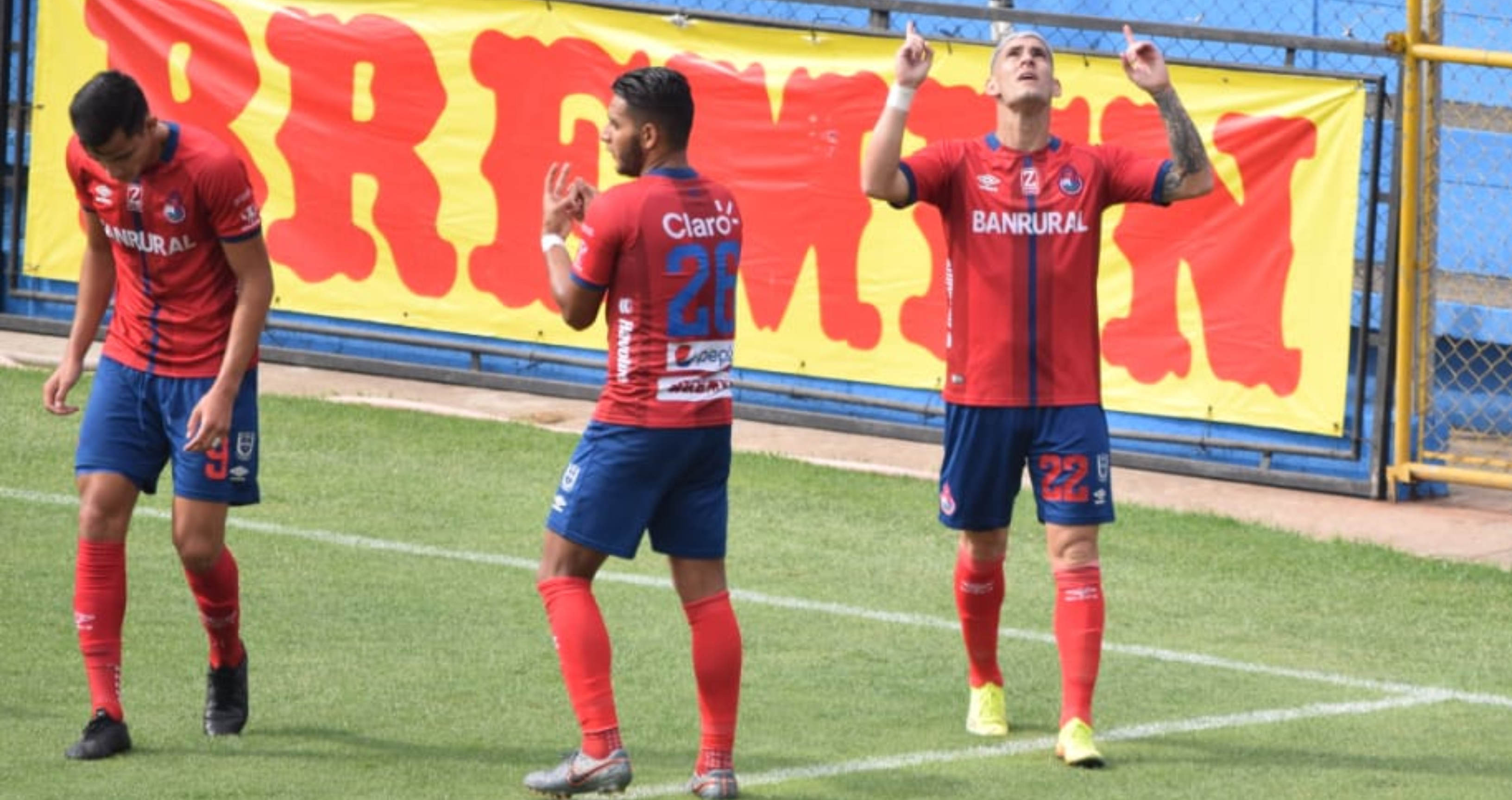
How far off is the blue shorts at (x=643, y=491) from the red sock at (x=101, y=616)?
4.46ft

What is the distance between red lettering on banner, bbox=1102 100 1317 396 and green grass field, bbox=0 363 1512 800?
1304mm

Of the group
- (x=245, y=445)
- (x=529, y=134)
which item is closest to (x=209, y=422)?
(x=245, y=445)

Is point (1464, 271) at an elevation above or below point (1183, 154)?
below

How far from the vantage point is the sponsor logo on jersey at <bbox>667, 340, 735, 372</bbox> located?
7.10 meters

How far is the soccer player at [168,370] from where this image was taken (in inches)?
295

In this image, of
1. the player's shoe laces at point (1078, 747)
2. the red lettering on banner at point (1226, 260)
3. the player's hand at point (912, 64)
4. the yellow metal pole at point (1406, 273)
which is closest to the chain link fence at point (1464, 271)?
the yellow metal pole at point (1406, 273)

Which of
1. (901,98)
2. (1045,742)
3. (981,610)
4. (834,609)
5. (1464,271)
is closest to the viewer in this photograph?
(901,98)

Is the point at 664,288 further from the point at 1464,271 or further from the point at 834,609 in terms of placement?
the point at 1464,271

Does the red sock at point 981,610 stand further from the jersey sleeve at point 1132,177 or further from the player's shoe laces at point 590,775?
the player's shoe laces at point 590,775

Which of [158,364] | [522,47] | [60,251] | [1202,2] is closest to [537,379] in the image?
[522,47]

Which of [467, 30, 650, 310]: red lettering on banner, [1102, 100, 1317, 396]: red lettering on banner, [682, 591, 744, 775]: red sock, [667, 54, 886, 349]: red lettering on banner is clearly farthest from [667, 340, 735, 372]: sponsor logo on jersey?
[467, 30, 650, 310]: red lettering on banner

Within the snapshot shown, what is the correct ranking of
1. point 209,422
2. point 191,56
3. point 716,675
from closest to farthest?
point 716,675 → point 209,422 → point 191,56

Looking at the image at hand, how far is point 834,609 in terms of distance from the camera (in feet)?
32.8

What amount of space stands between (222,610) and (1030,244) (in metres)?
2.64
